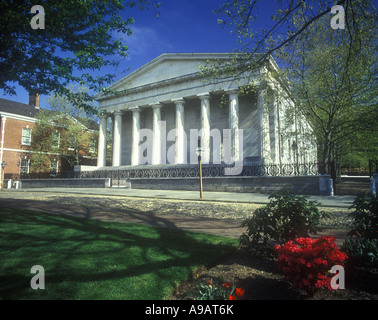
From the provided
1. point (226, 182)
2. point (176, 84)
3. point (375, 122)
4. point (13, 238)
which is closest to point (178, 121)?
point (176, 84)

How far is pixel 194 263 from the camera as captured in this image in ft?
11.9

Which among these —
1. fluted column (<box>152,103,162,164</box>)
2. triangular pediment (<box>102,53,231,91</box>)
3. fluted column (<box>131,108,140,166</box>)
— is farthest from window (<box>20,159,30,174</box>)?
fluted column (<box>152,103,162,164</box>)

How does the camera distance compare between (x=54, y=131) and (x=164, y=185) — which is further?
(x=54, y=131)

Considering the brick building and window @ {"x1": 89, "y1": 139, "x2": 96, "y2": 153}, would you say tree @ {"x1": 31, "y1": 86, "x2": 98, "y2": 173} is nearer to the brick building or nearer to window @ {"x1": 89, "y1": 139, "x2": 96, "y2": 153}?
the brick building

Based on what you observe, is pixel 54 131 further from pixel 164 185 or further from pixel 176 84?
pixel 164 185

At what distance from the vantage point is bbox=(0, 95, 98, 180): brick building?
3297 cm

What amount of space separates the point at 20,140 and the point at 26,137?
3.25ft

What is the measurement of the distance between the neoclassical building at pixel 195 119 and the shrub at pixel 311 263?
20.9 m

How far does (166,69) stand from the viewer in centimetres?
3166

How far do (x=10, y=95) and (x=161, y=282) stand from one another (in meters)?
10.0

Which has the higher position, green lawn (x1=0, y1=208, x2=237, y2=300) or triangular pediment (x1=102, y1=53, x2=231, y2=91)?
triangular pediment (x1=102, y1=53, x2=231, y2=91)

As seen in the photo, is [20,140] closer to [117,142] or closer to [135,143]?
[117,142]

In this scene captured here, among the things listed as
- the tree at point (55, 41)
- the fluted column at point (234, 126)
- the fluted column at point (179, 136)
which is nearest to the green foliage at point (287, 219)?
the tree at point (55, 41)

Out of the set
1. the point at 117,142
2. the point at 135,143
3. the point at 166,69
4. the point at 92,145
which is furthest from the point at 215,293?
the point at 92,145
